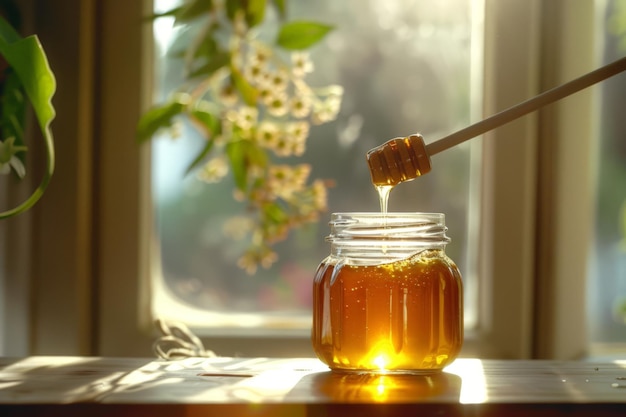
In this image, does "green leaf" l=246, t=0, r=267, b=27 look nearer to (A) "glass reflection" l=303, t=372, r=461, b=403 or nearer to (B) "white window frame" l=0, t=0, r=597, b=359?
(B) "white window frame" l=0, t=0, r=597, b=359

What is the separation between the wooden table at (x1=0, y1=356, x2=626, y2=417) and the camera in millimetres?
479

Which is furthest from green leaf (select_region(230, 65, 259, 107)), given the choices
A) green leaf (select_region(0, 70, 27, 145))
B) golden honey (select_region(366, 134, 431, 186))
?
golden honey (select_region(366, 134, 431, 186))

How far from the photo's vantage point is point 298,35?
904 mm

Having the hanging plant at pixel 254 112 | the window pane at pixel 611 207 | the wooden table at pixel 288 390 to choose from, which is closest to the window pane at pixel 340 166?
the hanging plant at pixel 254 112

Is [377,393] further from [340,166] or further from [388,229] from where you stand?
[340,166]

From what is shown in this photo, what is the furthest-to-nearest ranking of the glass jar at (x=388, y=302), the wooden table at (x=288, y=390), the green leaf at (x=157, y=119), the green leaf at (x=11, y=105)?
1. the green leaf at (x=157, y=119)
2. the green leaf at (x=11, y=105)
3. the glass jar at (x=388, y=302)
4. the wooden table at (x=288, y=390)

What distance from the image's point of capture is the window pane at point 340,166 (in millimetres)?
960

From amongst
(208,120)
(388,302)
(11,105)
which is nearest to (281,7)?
(208,120)

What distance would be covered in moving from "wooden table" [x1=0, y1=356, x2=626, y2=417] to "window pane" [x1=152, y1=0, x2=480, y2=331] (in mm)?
310

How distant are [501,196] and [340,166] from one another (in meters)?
0.21

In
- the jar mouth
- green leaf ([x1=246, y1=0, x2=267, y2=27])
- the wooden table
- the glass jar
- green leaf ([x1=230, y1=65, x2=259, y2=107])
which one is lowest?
the wooden table

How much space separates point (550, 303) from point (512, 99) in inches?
10.1

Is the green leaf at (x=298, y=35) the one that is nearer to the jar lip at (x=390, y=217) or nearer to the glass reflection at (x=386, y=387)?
the jar lip at (x=390, y=217)

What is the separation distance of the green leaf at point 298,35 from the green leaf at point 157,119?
0.47ft
